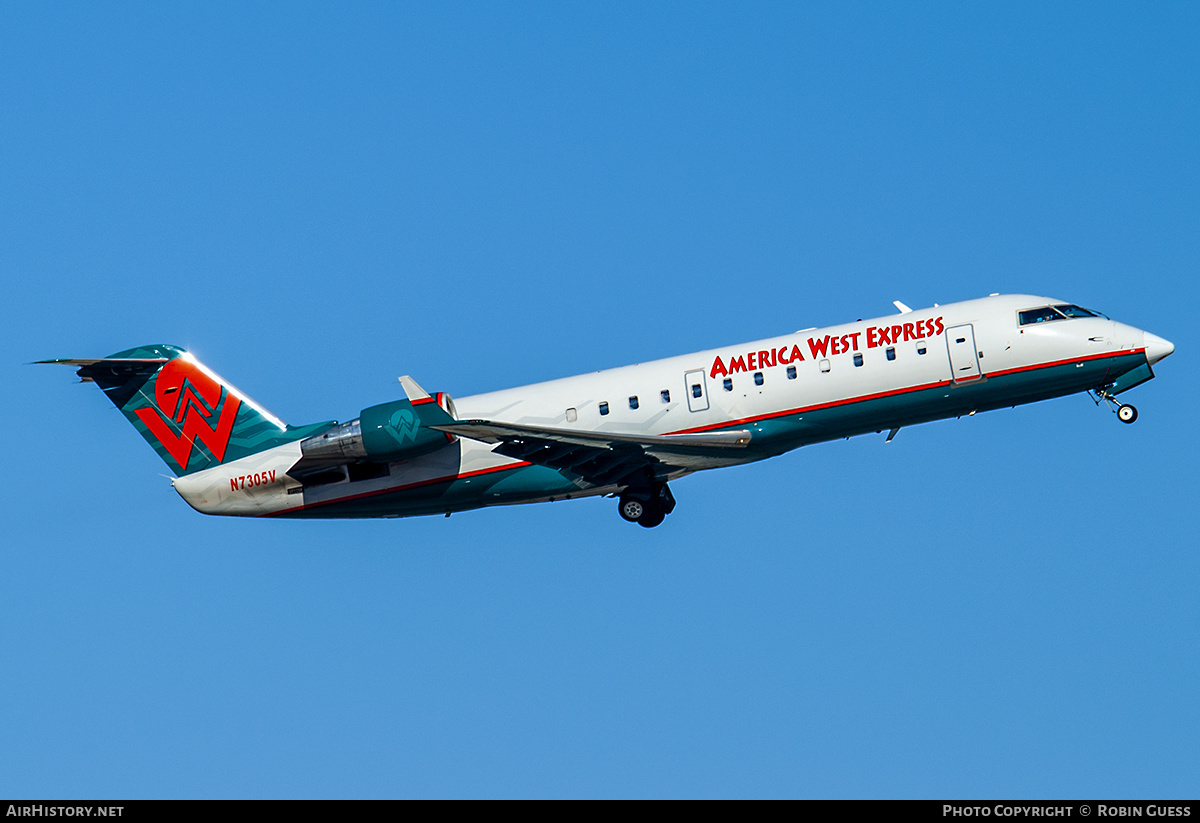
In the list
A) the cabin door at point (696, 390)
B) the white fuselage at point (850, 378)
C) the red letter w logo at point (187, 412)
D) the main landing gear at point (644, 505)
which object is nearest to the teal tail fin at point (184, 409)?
the red letter w logo at point (187, 412)

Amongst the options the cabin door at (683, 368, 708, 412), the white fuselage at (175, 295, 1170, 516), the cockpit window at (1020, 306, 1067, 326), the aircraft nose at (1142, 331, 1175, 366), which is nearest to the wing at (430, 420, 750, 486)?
the white fuselage at (175, 295, 1170, 516)

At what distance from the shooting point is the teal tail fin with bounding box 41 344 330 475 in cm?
3222

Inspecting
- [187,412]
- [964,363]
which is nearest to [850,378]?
[964,363]

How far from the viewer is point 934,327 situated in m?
29.6

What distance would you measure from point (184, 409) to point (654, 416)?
1086cm

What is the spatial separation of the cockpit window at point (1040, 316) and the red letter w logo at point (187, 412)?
17222mm

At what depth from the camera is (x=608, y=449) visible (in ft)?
97.9

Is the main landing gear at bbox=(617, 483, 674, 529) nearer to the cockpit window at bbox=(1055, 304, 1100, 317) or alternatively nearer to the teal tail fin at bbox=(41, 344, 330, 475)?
the teal tail fin at bbox=(41, 344, 330, 475)

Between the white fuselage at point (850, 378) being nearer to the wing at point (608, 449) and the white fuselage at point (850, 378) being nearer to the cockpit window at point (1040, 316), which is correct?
the cockpit window at point (1040, 316)
